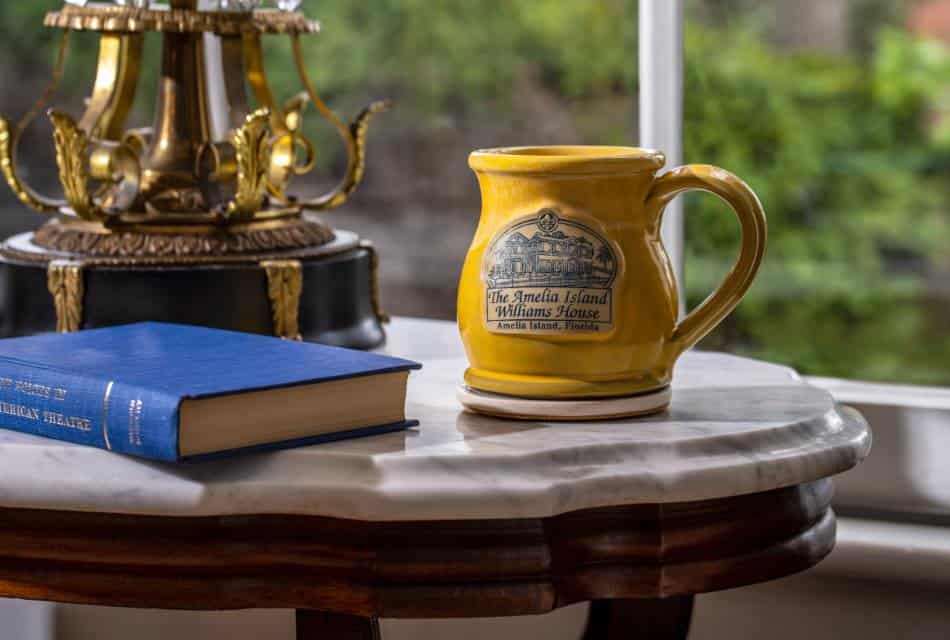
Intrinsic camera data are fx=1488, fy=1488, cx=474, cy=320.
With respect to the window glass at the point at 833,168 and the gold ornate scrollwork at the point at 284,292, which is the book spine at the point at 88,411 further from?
the window glass at the point at 833,168

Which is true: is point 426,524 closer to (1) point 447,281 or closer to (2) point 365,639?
(2) point 365,639

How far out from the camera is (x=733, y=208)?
0.93m

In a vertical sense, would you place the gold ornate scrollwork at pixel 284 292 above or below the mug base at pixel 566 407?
above

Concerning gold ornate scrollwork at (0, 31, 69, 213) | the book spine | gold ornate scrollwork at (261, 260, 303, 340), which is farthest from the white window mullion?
the book spine

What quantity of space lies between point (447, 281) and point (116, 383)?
0.91m

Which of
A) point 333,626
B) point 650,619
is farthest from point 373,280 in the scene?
point 333,626

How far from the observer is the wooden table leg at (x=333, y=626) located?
83cm

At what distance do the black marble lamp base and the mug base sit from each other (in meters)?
0.32

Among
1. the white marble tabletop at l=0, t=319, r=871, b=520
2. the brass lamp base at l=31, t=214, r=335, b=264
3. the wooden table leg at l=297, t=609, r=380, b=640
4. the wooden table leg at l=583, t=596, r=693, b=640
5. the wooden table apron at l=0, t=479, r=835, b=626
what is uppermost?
the brass lamp base at l=31, t=214, r=335, b=264

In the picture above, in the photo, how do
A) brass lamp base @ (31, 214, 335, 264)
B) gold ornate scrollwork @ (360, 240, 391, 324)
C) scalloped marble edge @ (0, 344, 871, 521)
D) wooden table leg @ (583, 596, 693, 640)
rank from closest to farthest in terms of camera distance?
scalloped marble edge @ (0, 344, 871, 521) < wooden table leg @ (583, 596, 693, 640) < brass lamp base @ (31, 214, 335, 264) < gold ornate scrollwork @ (360, 240, 391, 324)

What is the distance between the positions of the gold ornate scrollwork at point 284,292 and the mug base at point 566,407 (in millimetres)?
310

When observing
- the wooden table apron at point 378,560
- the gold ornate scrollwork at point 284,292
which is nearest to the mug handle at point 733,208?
the wooden table apron at point 378,560

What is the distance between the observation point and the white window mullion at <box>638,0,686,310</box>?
152 centimetres

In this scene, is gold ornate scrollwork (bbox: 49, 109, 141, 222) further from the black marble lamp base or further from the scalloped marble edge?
the scalloped marble edge
